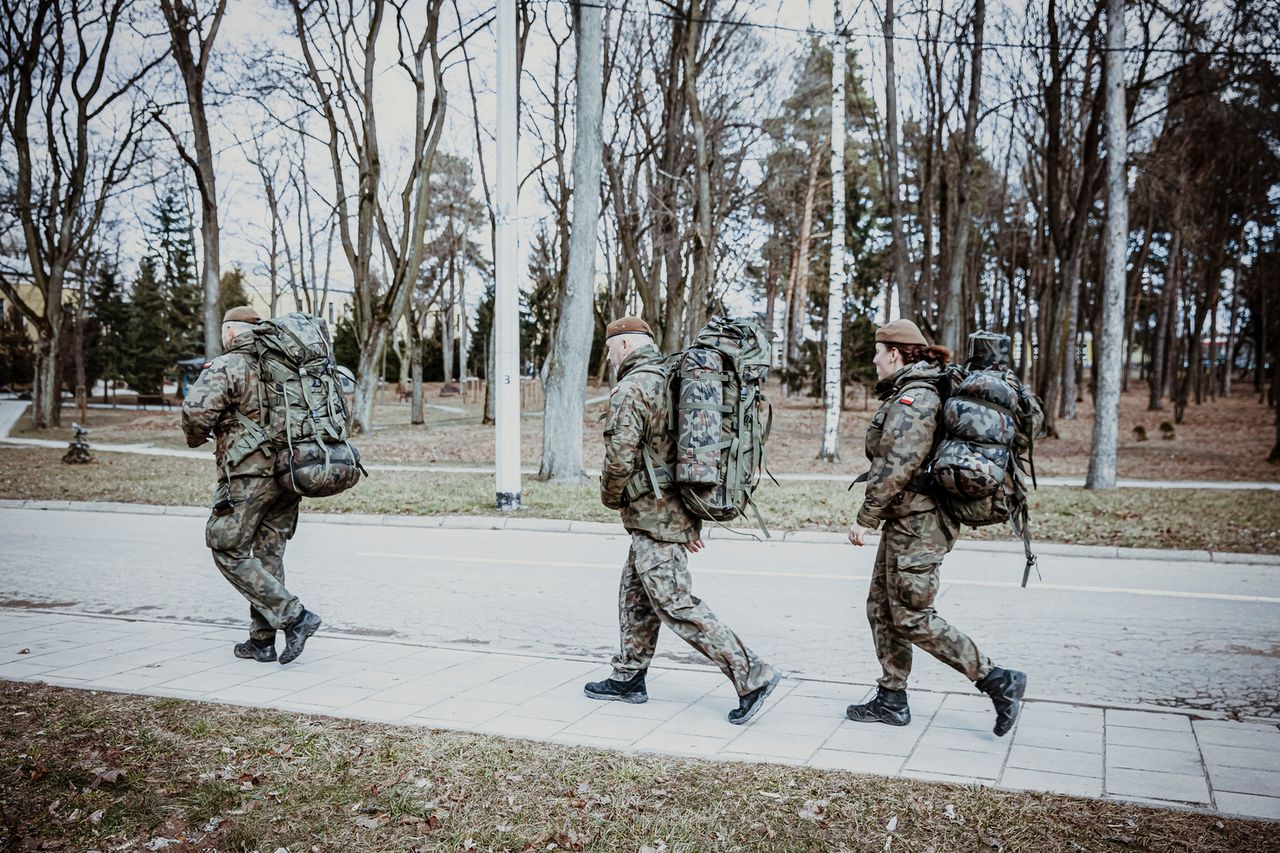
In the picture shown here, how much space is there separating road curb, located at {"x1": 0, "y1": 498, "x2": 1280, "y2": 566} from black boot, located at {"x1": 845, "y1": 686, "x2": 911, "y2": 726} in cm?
475

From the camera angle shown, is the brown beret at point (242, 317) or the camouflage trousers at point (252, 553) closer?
the camouflage trousers at point (252, 553)

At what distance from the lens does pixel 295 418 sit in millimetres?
5715

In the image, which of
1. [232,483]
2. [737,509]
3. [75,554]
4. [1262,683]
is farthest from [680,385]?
[75,554]

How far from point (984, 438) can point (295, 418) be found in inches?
147

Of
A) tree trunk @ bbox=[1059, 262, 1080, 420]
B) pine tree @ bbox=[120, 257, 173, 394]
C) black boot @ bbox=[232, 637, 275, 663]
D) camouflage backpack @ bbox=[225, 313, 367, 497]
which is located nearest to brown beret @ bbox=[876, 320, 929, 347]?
camouflage backpack @ bbox=[225, 313, 367, 497]

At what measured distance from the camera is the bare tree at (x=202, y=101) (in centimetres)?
2300

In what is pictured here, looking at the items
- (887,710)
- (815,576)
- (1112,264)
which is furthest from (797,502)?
(887,710)

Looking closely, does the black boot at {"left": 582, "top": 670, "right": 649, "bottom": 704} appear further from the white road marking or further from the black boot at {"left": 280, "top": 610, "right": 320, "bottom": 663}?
the white road marking

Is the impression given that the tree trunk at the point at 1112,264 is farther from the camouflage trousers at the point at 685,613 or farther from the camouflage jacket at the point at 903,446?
the camouflage trousers at the point at 685,613

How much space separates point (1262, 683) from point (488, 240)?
46402 mm

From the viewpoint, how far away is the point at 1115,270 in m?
14.9

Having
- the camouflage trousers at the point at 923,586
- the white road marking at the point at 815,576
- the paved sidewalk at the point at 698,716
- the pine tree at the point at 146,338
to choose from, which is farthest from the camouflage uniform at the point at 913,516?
the pine tree at the point at 146,338

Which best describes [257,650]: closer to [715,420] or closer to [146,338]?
[715,420]

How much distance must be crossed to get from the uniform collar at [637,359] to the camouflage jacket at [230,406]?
2249 mm
